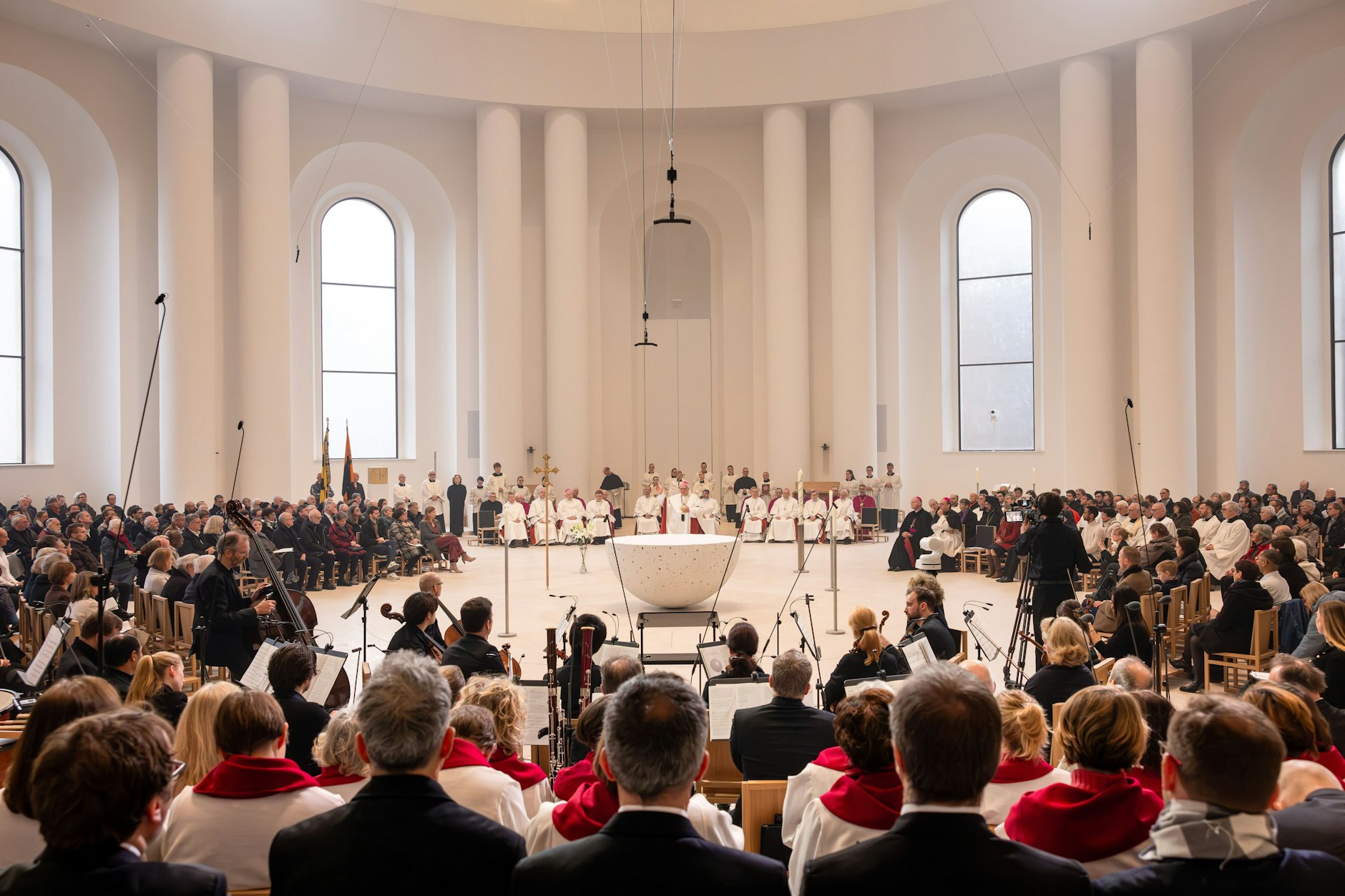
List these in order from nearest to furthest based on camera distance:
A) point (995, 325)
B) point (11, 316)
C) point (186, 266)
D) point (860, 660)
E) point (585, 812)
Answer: point (585, 812)
point (860, 660)
point (186, 266)
point (11, 316)
point (995, 325)

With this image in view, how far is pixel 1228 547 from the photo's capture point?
1355 centimetres

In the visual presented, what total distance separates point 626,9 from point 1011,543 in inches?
582

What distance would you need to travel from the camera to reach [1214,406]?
20.0 metres

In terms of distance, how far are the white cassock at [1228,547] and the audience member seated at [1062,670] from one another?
941 centimetres

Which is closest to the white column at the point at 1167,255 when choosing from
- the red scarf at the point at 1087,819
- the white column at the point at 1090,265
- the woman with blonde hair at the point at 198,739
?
the white column at the point at 1090,265

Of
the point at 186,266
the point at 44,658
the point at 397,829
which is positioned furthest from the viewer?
the point at 186,266

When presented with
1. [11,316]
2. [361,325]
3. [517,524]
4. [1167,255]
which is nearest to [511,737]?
[517,524]

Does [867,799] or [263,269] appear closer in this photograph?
[867,799]

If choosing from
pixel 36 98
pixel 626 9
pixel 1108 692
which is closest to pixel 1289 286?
pixel 626 9

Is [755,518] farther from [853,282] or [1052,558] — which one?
[1052,558]

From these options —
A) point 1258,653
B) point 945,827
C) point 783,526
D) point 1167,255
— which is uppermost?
point 1167,255

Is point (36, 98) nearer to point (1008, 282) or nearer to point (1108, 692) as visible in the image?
point (1008, 282)

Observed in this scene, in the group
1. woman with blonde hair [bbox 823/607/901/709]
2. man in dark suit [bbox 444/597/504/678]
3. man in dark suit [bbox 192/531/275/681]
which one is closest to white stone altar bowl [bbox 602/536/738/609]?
man in dark suit [bbox 192/531/275/681]

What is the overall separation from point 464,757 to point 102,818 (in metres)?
1.35
